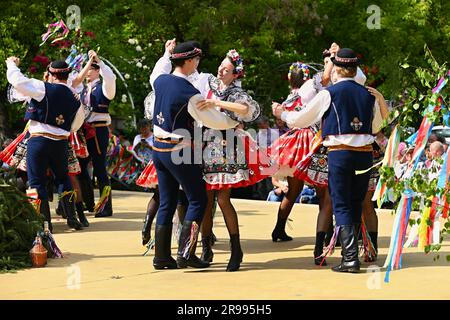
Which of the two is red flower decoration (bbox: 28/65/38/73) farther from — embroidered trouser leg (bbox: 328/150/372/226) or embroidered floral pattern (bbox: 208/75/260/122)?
embroidered trouser leg (bbox: 328/150/372/226)

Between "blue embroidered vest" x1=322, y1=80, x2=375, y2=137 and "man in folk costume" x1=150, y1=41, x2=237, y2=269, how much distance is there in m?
0.82

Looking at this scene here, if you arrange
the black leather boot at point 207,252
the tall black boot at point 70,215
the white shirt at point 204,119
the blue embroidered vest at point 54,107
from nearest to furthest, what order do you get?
the white shirt at point 204,119, the black leather boot at point 207,252, the blue embroidered vest at point 54,107, the tall black boot at point 70,215

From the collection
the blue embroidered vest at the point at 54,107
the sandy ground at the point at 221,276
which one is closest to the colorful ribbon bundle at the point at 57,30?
the blue embroidered vest at the point at 54,107

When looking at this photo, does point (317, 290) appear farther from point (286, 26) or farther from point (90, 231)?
point (286, 26)

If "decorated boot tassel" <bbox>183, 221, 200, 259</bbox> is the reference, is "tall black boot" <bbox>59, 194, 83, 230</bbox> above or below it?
below

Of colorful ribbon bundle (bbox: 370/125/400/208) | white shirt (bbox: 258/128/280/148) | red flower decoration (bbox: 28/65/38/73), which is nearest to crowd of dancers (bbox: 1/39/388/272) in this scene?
colorful ribbon bundle (bbox: 370/125/400/208)

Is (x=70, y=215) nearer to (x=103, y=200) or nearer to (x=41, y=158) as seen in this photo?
(x=103, y=200)

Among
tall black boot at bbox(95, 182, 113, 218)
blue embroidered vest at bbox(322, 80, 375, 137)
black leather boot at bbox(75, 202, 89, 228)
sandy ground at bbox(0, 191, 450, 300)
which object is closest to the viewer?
sandy ground at bbox(0, 191, 450, 300)

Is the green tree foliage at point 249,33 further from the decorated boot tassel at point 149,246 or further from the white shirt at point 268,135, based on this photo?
the decorated boot tassel at point 149,246

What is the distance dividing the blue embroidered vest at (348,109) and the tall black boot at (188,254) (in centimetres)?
141

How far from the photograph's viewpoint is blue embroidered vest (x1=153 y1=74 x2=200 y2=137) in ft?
25.8

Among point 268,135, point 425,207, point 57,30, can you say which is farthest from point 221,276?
point 268,135

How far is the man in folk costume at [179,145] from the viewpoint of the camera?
790 centimetres

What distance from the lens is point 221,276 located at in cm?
789
